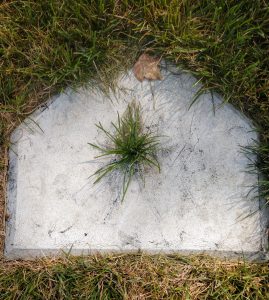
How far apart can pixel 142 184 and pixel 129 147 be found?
178mm

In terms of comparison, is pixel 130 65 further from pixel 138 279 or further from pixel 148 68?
pixel 138 279

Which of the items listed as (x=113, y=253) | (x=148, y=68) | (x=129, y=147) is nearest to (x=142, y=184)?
(x=129, y=147)

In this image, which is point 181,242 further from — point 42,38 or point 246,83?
point 42,38

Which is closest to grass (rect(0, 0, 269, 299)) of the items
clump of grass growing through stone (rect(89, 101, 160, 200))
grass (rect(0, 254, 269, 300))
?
grass (rect(0, 254, 269, 300))

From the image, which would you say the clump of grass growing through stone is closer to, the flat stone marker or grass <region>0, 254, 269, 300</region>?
the flat stone marker

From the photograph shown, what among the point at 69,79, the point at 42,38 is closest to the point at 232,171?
the point at 69,79

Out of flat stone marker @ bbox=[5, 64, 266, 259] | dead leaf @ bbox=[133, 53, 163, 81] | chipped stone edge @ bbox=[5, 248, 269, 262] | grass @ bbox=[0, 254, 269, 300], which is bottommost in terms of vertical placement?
grass @ bbox=[0, 254, 269, 300]

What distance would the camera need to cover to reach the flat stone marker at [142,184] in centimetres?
196

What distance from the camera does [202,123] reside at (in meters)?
2.01

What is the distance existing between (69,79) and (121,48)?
0.28 meters

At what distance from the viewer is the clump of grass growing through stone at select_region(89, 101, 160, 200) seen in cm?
198

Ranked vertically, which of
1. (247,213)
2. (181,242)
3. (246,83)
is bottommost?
(181,242)

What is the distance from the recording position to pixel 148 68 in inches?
80.3

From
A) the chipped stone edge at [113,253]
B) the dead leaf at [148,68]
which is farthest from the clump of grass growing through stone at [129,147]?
the chipped stone edge at [113,253]
